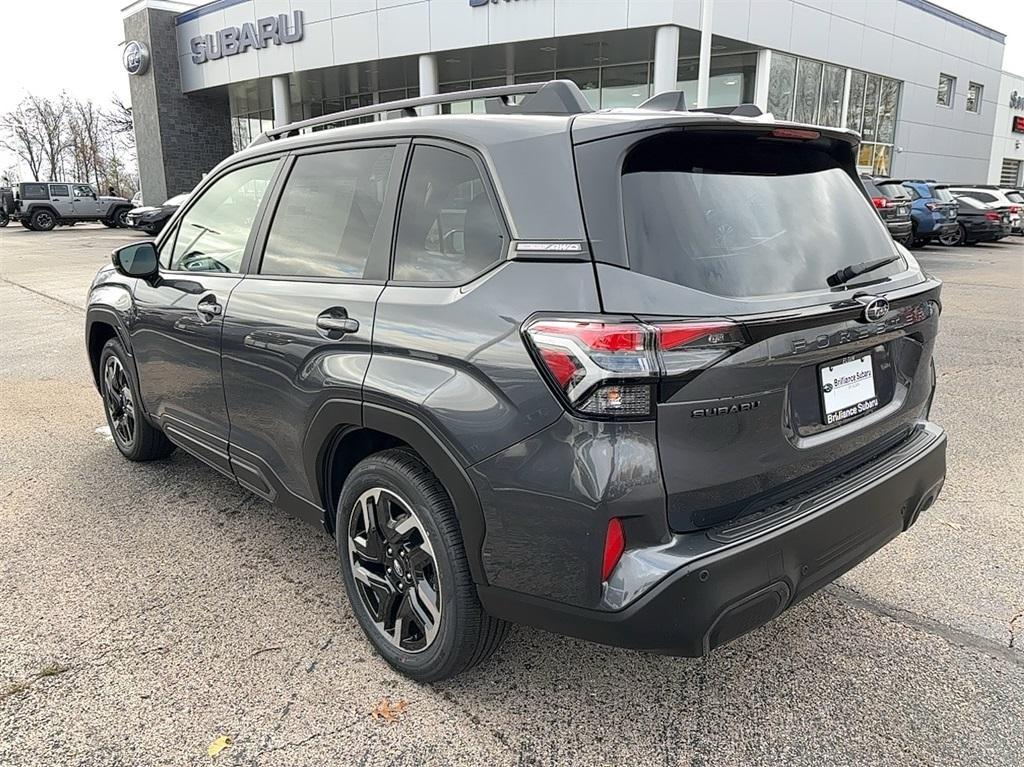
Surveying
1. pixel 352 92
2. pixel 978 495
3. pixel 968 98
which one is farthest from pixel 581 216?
pixel 968 98

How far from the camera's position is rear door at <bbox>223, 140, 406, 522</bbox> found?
102 inches

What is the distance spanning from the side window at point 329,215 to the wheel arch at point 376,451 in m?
0.52

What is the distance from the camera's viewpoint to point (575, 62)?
22.2 metres

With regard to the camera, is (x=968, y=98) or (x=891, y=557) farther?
(x=968, y=98)

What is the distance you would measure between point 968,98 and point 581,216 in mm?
34668

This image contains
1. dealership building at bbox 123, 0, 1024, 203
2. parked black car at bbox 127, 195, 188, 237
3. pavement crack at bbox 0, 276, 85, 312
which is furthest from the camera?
parked black car at bbox 127, 195, 188, 237

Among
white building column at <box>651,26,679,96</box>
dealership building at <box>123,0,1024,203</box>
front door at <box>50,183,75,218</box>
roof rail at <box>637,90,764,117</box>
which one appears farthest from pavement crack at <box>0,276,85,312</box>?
front door at <box>50,183,75,218</box>

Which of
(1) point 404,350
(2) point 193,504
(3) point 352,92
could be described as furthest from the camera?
(3) point 352,92

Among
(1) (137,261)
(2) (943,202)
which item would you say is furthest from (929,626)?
(2) (943,202)

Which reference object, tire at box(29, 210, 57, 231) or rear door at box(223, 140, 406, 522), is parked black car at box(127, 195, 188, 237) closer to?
tire at box(29, 210, 57, 231)

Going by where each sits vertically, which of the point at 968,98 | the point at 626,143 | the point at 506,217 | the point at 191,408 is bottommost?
the point at 191,408

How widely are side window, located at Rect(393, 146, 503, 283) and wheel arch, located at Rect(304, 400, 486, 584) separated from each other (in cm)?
46

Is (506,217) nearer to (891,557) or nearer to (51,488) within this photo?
(891,557)

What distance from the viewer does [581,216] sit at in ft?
6.74
